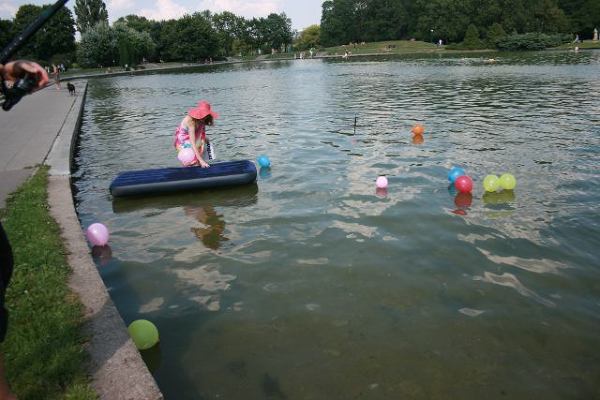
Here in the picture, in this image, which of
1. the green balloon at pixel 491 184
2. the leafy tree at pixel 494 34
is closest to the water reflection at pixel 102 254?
the green balloon at pixel 491 184

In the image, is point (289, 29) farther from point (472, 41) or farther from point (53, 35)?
point (53, 35)

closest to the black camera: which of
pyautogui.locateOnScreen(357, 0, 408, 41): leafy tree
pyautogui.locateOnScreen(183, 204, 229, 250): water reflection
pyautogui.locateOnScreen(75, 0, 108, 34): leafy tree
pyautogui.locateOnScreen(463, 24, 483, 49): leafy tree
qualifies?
pyautogui.locateOnScreen(183, 204, 229, 250): water reflection

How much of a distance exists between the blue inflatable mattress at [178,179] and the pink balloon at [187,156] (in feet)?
1.25

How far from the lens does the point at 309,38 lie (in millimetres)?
164125

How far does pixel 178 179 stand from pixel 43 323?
5.24 metres

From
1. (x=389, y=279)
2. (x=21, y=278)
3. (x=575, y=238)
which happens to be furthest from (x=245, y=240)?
(x=575, y=238)

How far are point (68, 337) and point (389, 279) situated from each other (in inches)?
148

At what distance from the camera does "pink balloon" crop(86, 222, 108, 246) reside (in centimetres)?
702

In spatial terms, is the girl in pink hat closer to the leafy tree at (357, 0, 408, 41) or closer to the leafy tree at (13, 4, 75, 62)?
the leafy tree at (13, 4, 75, 62)

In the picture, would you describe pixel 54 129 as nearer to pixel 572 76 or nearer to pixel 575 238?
pixel 575 238

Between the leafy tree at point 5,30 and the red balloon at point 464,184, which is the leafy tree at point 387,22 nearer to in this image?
the leafy tree at point 5,30

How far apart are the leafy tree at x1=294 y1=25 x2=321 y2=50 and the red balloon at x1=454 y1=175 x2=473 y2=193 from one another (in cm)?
15623

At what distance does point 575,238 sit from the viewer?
7000 mm

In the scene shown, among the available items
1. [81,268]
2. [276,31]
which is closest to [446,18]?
[276,31]
